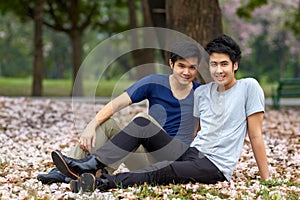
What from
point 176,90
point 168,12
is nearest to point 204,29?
point 168,12

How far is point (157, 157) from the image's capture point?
471cm

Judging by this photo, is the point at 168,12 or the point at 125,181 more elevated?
the point at 168,12

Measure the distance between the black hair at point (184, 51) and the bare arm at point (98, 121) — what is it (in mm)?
524

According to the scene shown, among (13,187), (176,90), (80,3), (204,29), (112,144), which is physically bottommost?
(13,187)

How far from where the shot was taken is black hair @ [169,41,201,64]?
15.0 ft

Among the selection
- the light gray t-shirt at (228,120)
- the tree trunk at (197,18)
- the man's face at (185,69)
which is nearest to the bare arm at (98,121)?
the man's face at (185,69)

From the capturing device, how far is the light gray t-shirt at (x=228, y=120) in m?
4.55

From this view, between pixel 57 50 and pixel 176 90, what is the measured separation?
38.6 meters

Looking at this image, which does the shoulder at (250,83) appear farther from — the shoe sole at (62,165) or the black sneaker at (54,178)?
the black sneaker at (54,178)

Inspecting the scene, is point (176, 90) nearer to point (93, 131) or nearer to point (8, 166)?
point (93, 131)

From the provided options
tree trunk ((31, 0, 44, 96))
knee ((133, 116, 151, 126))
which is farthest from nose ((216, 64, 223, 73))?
tree trunk ((31, 0, 44, 96))

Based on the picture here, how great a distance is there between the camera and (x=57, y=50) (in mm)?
42438

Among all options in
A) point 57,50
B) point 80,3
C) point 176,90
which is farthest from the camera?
point 57,50

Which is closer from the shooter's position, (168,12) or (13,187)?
(13,187)
